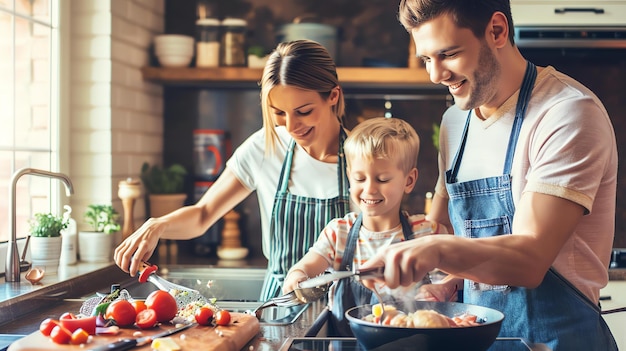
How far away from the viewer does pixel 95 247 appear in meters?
2.85

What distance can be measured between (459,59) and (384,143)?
17.0 inches

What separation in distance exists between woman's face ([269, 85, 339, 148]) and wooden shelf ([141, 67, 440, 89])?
3.71 feet

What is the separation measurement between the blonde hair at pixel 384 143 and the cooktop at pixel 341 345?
63 centimetres

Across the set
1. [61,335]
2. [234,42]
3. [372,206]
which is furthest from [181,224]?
[234,42]

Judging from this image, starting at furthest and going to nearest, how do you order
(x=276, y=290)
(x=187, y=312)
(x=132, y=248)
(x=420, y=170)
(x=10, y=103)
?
(x=420, y=170) < (x=10, y=103) < (x=276, y=290) < (x=132, y=248) < (x=187, y=312)

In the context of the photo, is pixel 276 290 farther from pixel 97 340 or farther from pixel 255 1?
pixel 255 1

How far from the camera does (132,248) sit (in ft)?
6.13

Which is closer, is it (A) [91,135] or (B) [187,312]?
(B) [187,312]

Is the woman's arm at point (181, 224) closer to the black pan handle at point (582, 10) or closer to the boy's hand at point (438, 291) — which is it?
the boy's hand at point (438, 291)

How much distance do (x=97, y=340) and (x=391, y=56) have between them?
2330 millimetres

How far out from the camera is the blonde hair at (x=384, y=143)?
6.30 ft

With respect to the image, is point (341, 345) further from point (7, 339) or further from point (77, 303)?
point (77, 303)

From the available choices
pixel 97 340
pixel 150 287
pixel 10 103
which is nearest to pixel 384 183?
pixel 97 340

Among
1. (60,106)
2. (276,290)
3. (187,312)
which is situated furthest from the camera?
(60,106)
